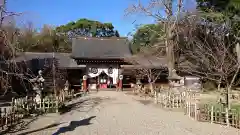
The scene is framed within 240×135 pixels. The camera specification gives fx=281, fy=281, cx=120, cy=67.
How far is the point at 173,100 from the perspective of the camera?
14.8m

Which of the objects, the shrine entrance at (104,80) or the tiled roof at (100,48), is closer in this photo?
the tiled roof at (100,48)

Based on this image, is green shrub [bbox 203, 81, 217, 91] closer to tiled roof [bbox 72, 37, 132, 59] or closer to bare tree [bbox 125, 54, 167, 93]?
bare tree [bbox 125, 54, 167, 93]

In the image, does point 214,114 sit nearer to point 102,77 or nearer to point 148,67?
point 148,67

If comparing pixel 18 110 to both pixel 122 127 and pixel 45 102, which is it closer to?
pixel 45 102

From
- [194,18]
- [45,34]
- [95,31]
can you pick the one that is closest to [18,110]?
[194,18]

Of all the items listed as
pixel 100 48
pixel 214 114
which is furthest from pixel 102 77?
pixel 214 114

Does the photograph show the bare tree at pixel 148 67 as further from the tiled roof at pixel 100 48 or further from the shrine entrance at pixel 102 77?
the shrine entrance at pixel 102 77

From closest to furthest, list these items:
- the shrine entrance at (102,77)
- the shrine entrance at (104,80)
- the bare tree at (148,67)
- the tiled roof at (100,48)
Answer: the bare tree at (148,67), the shrine entrance at (102,77), the tiled roof at (100,48), the shrine entrance at (104,80)

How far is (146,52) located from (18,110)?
17477 mm

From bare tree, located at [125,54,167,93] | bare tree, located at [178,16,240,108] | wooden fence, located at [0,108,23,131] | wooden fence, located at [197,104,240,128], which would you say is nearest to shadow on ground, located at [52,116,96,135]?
wooden fence, located at [0,108,23,131]

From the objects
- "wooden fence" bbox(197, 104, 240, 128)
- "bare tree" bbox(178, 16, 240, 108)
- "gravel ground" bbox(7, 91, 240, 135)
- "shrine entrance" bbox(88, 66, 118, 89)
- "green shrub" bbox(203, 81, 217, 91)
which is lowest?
"gravel ground" bbox(7, 91, 240, 135)

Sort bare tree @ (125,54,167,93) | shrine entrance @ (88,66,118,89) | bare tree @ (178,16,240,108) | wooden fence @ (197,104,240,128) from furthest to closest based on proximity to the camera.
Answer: shrine entrance @ (88,66,118,89) < bare tree @ (125,54,167,93) < bare tree @ (178,16,240,108) < wooden fence @ (197,104,240,128)

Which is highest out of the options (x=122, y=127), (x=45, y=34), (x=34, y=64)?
(x=45, y=34)

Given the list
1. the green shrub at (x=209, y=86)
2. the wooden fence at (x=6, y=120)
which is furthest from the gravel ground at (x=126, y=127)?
the green shrub at (x=209, y=86)
